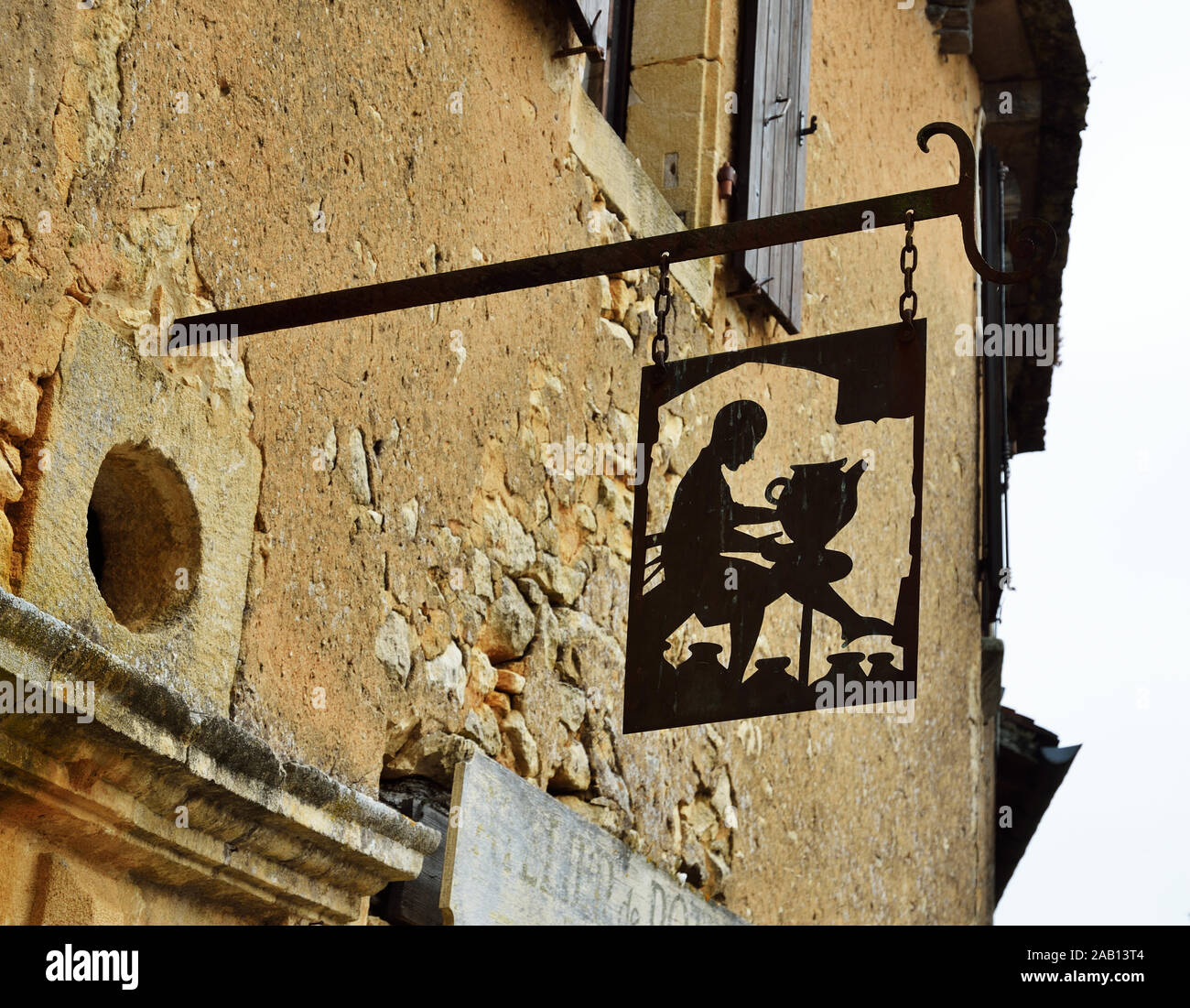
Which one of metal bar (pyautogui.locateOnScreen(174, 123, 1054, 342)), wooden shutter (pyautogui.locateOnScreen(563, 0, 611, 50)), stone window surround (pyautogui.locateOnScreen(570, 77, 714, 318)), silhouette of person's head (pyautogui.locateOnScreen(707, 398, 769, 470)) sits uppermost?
wooden shutter (pyautogui.locateOnScreen(563, 0, 611, 50))

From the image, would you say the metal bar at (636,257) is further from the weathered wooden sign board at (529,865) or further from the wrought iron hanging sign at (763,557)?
the weathered wooden sign board at (529,865)

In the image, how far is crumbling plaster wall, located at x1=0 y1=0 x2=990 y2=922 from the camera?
275 centimetres

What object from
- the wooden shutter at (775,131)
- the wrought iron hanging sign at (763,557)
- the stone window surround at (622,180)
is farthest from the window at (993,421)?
the wrought iron hanging sign at (763,557)

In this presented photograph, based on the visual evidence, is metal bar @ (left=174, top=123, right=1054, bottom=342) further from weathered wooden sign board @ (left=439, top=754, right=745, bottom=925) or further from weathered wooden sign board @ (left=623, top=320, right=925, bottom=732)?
weathered wooden sign board @ (left=439, top=754, right=745, bottom=925)

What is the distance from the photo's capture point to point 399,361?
11.5 feet

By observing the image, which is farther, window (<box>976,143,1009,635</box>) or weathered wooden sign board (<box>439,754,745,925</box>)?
window (<box>976,143,1009,635</box>)

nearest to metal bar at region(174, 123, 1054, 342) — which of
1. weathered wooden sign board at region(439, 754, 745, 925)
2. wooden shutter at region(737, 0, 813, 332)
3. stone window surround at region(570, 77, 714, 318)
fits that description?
weathered wooden sign board at region(439, 754, 745, 925)

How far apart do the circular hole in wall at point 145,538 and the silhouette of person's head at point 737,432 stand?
91 centimetres

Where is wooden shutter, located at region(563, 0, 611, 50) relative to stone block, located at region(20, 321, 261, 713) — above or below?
above

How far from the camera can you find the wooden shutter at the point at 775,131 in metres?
5.11

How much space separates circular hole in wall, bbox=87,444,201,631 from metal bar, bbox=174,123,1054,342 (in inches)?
10.8

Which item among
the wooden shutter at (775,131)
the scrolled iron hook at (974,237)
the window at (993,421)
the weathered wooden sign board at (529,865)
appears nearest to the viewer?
the scrolled iron hook at (974,237)

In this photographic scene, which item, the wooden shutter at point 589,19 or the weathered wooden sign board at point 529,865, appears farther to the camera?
the wooden shutter at point 589,19

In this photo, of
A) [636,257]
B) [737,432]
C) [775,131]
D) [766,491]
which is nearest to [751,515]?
[766,491]
